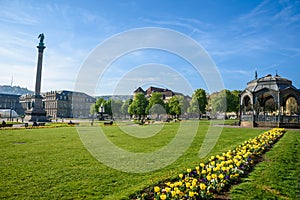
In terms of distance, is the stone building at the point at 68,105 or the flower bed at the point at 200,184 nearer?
the flower bed at the point at 200,184

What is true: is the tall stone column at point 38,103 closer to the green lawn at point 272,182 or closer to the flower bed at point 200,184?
the flower bed at point 200,184

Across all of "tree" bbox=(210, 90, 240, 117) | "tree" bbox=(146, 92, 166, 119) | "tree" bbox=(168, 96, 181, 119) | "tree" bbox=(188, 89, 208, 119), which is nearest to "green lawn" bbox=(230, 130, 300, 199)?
"tree" bbox=(210, 90, 240, 117)

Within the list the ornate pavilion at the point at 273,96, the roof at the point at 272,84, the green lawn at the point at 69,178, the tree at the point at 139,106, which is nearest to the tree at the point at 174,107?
the tree at the point at 139,106

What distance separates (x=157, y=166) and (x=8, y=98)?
567 feet

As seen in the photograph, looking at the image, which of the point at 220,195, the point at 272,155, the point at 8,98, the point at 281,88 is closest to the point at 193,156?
the point at 272,155

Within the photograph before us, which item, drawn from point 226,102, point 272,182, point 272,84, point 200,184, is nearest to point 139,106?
point 226,102

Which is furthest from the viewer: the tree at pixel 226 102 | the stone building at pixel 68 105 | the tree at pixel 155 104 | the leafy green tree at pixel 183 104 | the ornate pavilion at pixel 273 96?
the stone building at pixel 68 105

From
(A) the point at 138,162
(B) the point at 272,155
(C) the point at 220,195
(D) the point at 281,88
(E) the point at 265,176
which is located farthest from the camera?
(D) the point at 281,88

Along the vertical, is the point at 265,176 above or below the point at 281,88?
below

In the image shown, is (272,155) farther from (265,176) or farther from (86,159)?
(86,159)

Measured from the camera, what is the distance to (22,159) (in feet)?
33.0

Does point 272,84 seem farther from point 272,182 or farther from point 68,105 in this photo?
point 68,105

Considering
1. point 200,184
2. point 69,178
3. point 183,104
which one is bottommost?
point 69,178

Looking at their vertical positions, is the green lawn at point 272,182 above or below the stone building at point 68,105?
below
